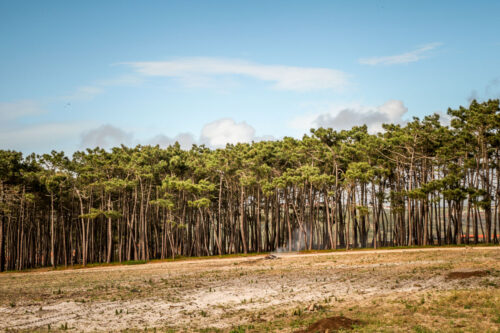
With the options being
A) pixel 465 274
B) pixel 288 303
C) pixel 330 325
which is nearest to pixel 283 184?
pixel 465 274

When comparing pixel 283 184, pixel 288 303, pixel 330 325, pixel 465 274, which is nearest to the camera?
pixel 330 325

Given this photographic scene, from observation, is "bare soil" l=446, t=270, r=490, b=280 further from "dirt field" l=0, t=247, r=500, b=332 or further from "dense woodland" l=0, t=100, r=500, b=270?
"dense woodland" l=0, t=100, r=500, b=270

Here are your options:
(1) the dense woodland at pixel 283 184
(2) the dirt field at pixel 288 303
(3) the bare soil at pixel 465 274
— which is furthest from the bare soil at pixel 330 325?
(1) the dense woodland at pixel 283 184

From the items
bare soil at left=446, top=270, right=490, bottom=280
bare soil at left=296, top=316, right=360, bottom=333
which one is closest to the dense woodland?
bare soil at left=446, top=270, right=490, bottom=280

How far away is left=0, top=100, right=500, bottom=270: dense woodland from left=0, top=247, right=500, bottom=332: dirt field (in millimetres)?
24867

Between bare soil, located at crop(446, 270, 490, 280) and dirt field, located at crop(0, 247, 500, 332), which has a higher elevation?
bare soil, located at crop(446, 270, 490, 280)

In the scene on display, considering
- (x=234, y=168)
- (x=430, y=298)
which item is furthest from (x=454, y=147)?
(x=430, y=298)

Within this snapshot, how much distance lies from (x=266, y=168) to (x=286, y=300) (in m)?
37.2

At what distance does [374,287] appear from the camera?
2017 centimetres

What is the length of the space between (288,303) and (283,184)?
34.4 metres

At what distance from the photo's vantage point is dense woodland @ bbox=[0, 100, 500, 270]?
159ft

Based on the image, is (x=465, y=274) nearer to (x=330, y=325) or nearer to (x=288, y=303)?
(x=288, y=303)

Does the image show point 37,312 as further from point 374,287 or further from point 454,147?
point 454,147

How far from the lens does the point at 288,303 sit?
17844mm
